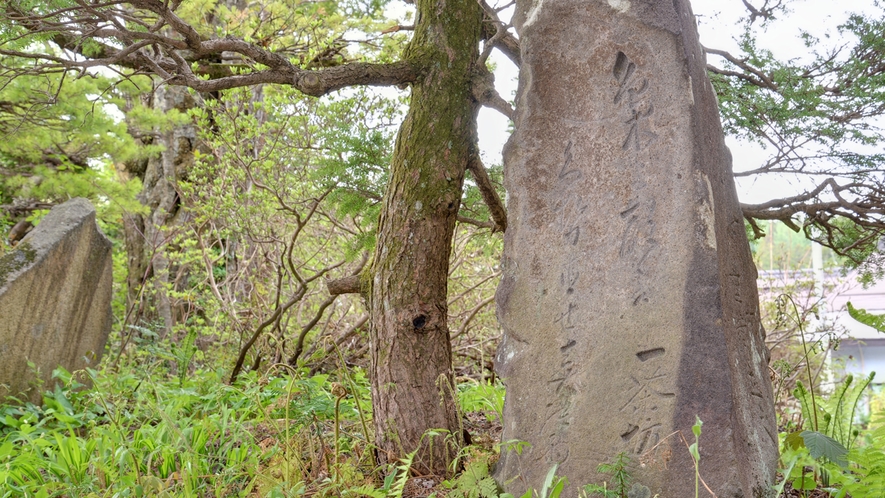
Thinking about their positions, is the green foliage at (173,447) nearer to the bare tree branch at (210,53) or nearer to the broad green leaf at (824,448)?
the bare tree branch at (210,53)

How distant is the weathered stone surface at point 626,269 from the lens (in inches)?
96.5

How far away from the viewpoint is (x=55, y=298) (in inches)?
184

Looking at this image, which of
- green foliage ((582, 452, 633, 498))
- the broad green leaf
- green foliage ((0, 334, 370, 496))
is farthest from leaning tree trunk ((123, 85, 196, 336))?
the broad green leaf

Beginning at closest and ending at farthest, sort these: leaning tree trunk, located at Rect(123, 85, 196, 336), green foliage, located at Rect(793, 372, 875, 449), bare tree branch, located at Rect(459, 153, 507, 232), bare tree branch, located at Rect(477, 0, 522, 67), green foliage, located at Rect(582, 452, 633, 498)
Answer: green foliage, located at Rect(582, 452, 633, 498) → green foliage, located at Rect(793, 372, 875, 449) → bare tree branch, located at Rect(459, 153, 507, 232) → bare tree branch, located at Rect(477, 0, 522, 67) → leaning tree trunk, located at Rect(123, 85, 196, 336)

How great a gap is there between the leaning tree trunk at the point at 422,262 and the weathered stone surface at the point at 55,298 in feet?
8.58

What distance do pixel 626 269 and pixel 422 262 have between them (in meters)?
0.98

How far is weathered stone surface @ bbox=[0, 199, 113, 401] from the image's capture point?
14.4 ft

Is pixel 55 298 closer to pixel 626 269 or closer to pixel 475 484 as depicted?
pixel 475 484

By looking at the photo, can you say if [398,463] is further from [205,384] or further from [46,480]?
[205,384]

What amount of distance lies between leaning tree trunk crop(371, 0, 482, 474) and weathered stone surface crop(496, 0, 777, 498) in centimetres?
45

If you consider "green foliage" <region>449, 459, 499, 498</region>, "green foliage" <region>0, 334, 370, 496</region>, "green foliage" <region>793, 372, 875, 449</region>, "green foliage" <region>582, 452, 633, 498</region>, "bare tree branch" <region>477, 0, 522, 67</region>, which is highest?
"bare tree branch" <region>477, 0, 522, 67</region>

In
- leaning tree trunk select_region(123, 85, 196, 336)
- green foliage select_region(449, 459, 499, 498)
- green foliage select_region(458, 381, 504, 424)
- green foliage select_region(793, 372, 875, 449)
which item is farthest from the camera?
leaning tree trunk select_region(123, 85, 196, 336)

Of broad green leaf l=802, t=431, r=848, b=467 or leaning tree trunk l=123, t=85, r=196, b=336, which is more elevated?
leaning tree trunk l=123, t=85, r=196, b=336

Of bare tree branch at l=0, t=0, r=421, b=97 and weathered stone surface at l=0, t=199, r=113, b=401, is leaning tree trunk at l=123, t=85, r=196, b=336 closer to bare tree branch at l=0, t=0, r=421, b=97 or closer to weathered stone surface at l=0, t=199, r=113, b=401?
weathered stone surface at l=0, t=199, r=113, b=401
